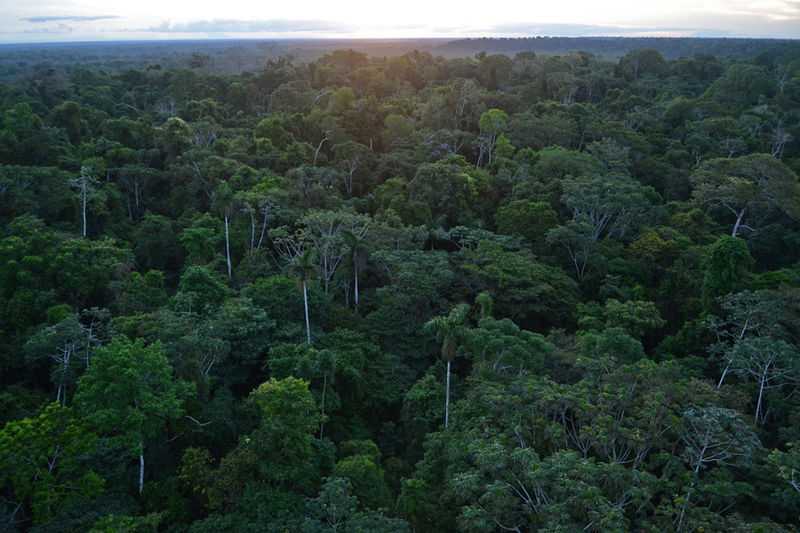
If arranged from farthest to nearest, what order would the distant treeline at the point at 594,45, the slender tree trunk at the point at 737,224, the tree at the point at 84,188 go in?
the distant treeline at the point at 594,45 < the slender tree trunk at the point at 737,224 < the tree at the point at 84,188

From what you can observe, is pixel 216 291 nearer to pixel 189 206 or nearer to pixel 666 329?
pixel 189 206

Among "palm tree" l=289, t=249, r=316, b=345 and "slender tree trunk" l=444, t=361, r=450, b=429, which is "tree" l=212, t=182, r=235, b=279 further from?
"slender tree trunk" l=444, t=361, r=450, b=429

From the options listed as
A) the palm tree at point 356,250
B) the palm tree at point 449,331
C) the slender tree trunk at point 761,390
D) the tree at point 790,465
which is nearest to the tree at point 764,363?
the slender tree trunk at point 761,390

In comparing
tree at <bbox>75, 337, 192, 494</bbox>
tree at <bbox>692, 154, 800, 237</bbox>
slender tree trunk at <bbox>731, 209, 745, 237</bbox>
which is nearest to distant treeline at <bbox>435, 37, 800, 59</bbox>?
tree at <bbox>692, 154, 800, 237</bbox>

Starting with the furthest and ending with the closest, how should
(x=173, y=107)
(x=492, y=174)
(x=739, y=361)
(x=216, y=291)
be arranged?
(x=173, y=107)
(x=492, y=174)
(x=216, y=291)
(x=739, y=361)

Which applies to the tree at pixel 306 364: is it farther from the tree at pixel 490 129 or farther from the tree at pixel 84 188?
the tree at pixel 490 129

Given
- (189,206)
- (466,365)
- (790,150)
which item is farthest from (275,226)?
(790,150)

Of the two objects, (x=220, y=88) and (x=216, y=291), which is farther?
(x=220, y=88)
